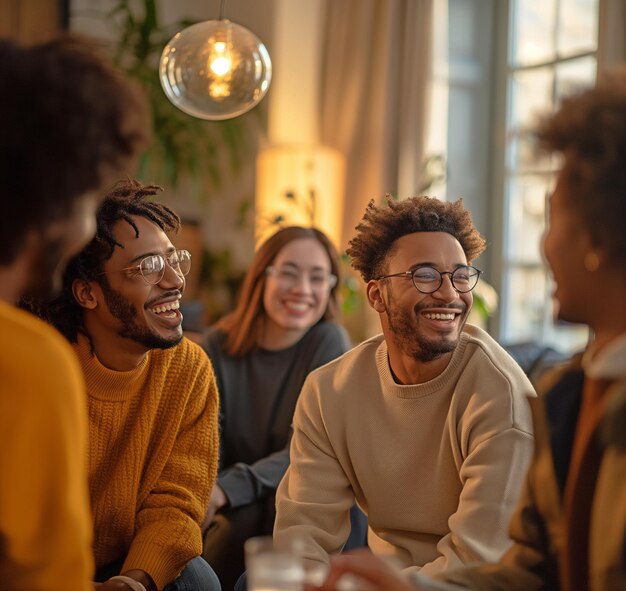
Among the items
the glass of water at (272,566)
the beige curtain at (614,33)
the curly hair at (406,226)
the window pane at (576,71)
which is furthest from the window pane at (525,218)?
the glass of water at (272,566)

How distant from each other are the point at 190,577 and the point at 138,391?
445 mm

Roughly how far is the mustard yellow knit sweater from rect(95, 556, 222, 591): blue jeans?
2cm

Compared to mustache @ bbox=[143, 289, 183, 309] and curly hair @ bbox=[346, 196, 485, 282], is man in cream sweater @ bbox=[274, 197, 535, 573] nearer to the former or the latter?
curly hair @ bbox=[346, 196, 485, 282]

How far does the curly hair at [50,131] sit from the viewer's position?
3.76 feet

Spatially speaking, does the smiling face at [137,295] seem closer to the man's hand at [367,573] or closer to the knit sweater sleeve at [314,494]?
the knit sweater sleeve at [314,494]

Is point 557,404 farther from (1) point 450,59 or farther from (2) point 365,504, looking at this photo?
(1) point 450,59

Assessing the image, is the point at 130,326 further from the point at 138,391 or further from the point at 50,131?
the point at 50,131

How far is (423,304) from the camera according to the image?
1.98 metres

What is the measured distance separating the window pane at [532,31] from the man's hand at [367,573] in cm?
369

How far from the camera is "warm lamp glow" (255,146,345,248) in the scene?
487 cm

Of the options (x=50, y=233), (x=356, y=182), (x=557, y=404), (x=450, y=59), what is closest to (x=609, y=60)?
(x=450, y=59)

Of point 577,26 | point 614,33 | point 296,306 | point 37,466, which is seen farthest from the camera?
point 577,26

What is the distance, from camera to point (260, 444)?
3039 millimetres

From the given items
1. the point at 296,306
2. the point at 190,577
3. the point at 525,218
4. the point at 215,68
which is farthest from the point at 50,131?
the point at 525,218
